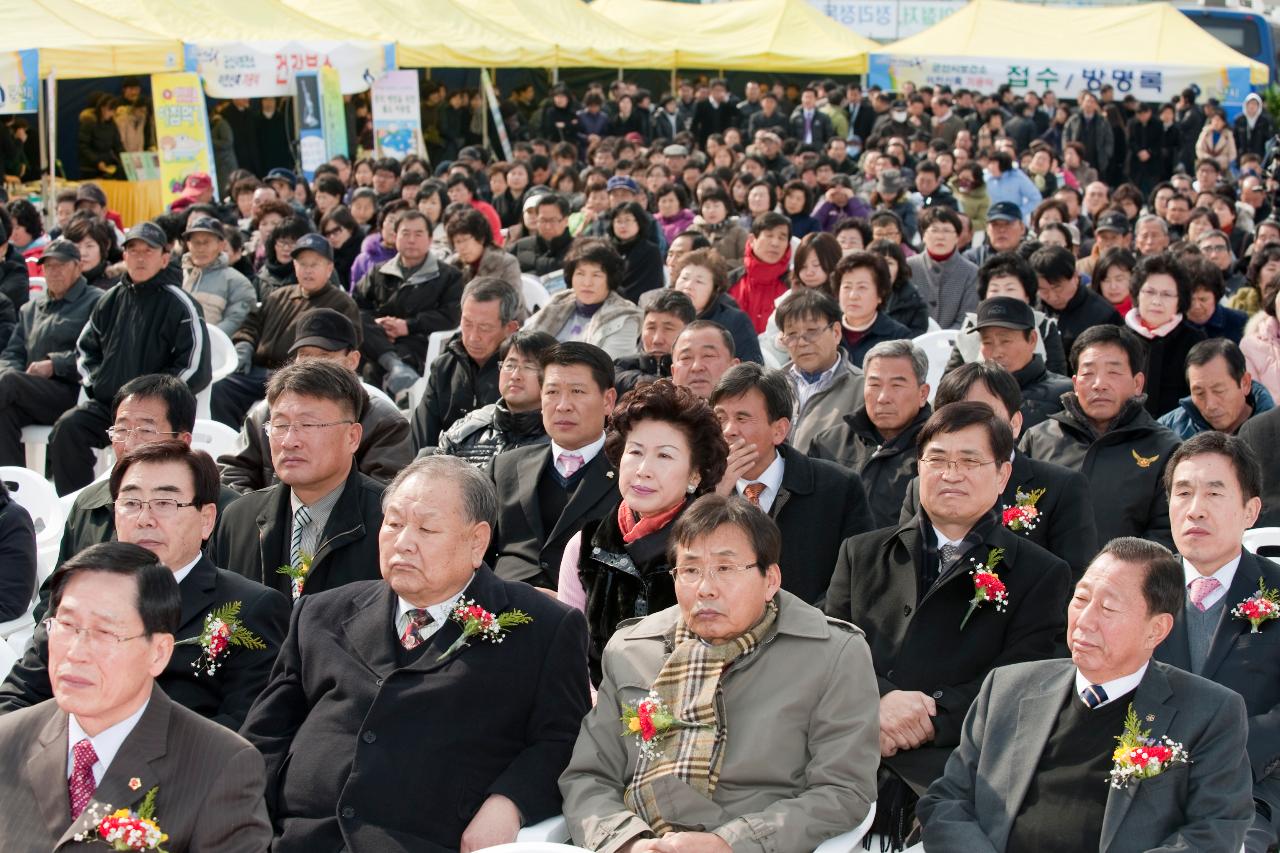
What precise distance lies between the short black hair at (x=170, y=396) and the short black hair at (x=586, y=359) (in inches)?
43.7

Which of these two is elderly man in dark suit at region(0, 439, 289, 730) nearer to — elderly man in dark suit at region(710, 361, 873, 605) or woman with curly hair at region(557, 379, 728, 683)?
woman with curly hair at region(557, 379, 728, 683)

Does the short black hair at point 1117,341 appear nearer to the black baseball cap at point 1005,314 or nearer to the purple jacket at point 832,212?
the black baseball cap at point 1005,314

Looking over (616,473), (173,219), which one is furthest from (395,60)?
(616,473)

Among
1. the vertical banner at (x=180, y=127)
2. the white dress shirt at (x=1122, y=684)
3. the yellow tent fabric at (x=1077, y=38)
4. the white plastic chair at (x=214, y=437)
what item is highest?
the yellow tent fabric at (x=1077, y=38)

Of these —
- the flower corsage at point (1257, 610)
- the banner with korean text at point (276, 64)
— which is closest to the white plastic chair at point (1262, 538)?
the flower corsage at point (1257, 610)

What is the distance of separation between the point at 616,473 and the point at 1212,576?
1632mm

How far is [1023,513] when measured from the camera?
395cm

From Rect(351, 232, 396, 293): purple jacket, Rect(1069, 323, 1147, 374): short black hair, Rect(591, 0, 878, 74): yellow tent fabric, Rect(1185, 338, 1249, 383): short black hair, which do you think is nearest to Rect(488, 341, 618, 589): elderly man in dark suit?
Rect(1069, 323, 1147, 374): short black hair

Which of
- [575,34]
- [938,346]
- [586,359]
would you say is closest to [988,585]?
[586,359]

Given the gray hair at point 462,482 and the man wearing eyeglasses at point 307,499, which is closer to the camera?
the gray hair at point 462,482

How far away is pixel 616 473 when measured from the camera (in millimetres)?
4262

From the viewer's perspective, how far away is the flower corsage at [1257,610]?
3.41 meters

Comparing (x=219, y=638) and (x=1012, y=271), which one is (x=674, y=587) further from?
(x=1012, y=271)

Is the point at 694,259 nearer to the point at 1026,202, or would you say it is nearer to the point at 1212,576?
the point at 1212,576
